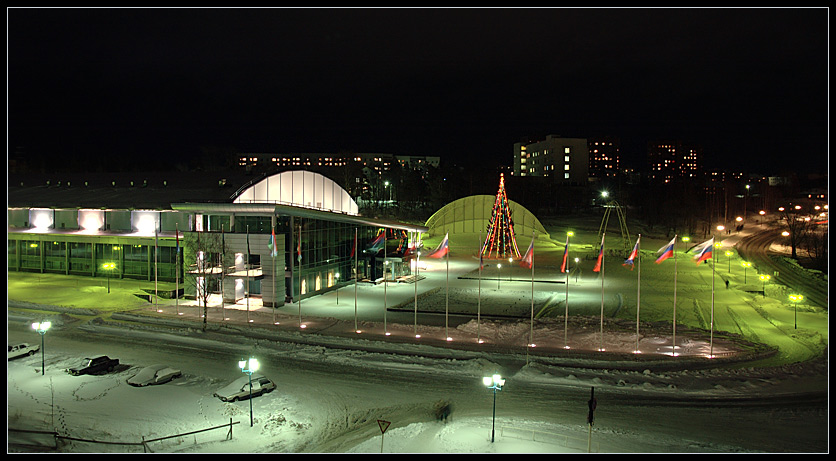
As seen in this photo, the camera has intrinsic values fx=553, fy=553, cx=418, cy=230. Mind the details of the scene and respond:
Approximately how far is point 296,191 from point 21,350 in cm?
2416

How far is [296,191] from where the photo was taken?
150ft

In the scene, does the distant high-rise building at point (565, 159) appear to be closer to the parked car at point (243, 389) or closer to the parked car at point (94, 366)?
Result: the parked car at point (243, 389)

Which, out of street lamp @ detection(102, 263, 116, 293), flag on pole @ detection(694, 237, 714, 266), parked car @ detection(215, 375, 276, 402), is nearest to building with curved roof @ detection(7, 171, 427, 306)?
street lamp @ detection(102, 263, 116, 293)

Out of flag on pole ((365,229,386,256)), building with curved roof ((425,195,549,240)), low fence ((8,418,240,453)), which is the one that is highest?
building with curved roof ((425,195,549,240))

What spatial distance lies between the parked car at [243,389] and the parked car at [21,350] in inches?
424

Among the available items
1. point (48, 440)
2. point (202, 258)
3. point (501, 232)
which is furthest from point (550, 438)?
point (501, 232)

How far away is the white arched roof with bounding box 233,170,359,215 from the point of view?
140ft

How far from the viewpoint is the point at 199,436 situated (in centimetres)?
1667

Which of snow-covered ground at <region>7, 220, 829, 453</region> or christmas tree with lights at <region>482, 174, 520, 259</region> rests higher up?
christmas tree with lights at <region>482, 174, 520, 259</region>

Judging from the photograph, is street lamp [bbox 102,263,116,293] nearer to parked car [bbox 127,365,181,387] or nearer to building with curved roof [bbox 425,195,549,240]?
parked car [bbox 127,365,181,387]

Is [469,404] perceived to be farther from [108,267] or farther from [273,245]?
[108,267]

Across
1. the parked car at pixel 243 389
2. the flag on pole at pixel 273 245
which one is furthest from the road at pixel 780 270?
the parked car at pixel 243 389

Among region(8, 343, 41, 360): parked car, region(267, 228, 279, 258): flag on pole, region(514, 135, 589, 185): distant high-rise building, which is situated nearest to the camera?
region(8, 343, 41, 360): parked car

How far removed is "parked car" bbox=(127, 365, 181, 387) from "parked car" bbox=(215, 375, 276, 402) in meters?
2.81
